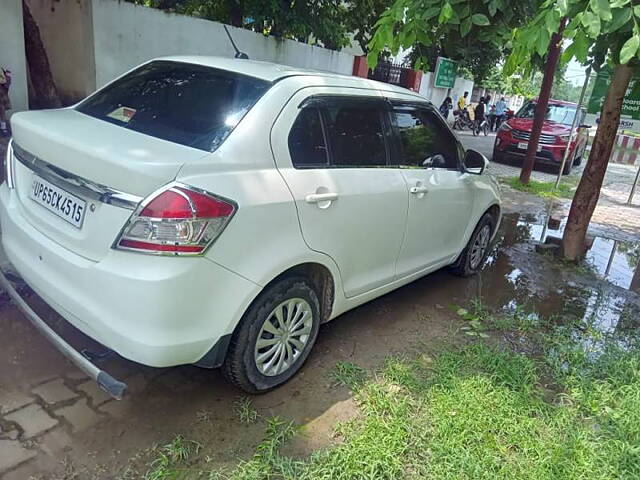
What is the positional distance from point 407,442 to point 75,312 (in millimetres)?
1678

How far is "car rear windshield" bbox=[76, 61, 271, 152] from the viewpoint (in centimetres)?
244

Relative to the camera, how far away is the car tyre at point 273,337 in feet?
8.10

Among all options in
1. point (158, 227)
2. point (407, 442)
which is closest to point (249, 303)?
point (158, 227)

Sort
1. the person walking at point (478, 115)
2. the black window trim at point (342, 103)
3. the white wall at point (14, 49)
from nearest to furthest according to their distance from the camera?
1. the black window trim at point (342, 103)
2. the white wall at point (14, 49)
3. the person walking at point (478, 115)

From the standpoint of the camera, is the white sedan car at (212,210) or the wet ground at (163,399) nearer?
the white sedan car at (212,210)

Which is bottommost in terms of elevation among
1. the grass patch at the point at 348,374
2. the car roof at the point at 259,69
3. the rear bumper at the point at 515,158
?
the grass patch at the point at 348,374

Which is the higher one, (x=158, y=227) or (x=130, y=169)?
(x=130, y=169)

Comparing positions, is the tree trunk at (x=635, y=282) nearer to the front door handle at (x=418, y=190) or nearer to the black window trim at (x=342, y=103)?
the front door handle at (x=418, y=190)

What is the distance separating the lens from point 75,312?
223 centimetres

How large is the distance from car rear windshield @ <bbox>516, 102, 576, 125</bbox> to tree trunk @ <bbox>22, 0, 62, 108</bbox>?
1105 cm

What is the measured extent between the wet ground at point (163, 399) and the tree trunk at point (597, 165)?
1.40 meters

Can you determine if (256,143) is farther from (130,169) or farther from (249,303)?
(249,303)

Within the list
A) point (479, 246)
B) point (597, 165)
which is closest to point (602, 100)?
point (597, 165)

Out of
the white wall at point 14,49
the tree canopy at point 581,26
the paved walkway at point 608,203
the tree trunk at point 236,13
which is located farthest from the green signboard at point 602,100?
the white wall at point 14,49
